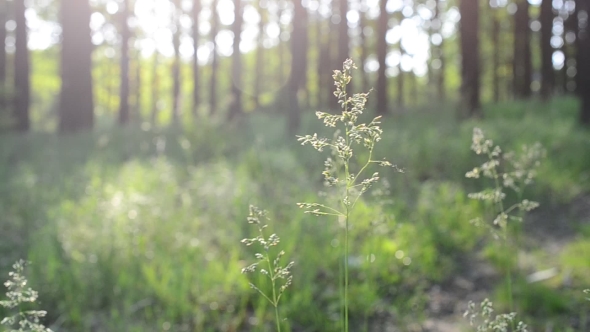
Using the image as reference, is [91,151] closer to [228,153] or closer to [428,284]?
[228,153]

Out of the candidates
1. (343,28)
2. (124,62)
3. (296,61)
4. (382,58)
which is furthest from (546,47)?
(124,62)

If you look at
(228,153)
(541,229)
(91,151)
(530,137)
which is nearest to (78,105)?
(91,151)

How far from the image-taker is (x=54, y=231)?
5.21m

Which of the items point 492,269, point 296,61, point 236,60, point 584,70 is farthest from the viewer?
point 236,60

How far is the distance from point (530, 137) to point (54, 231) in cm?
670

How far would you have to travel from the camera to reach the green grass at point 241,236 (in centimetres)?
393

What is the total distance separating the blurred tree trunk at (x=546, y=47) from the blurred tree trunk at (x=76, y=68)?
1235 cm

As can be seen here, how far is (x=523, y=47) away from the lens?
20.5 m

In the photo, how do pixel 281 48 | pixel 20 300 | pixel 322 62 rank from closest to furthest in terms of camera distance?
1. pixel 20 300
2. pixel 322 62
3. pixel 281 48

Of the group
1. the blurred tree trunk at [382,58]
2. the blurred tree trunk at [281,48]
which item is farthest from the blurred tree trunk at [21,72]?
the blurred tree trunk at [281,48]

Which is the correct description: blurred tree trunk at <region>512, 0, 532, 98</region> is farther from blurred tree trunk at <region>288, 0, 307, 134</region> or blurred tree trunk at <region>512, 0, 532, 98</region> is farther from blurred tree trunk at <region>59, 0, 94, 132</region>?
blurred tree trunk at <region>59, 0, 94, 132</region>

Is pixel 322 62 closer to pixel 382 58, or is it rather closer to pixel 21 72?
pixel 382 58

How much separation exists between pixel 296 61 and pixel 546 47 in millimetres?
9093

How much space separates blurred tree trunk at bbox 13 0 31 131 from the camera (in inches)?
585
